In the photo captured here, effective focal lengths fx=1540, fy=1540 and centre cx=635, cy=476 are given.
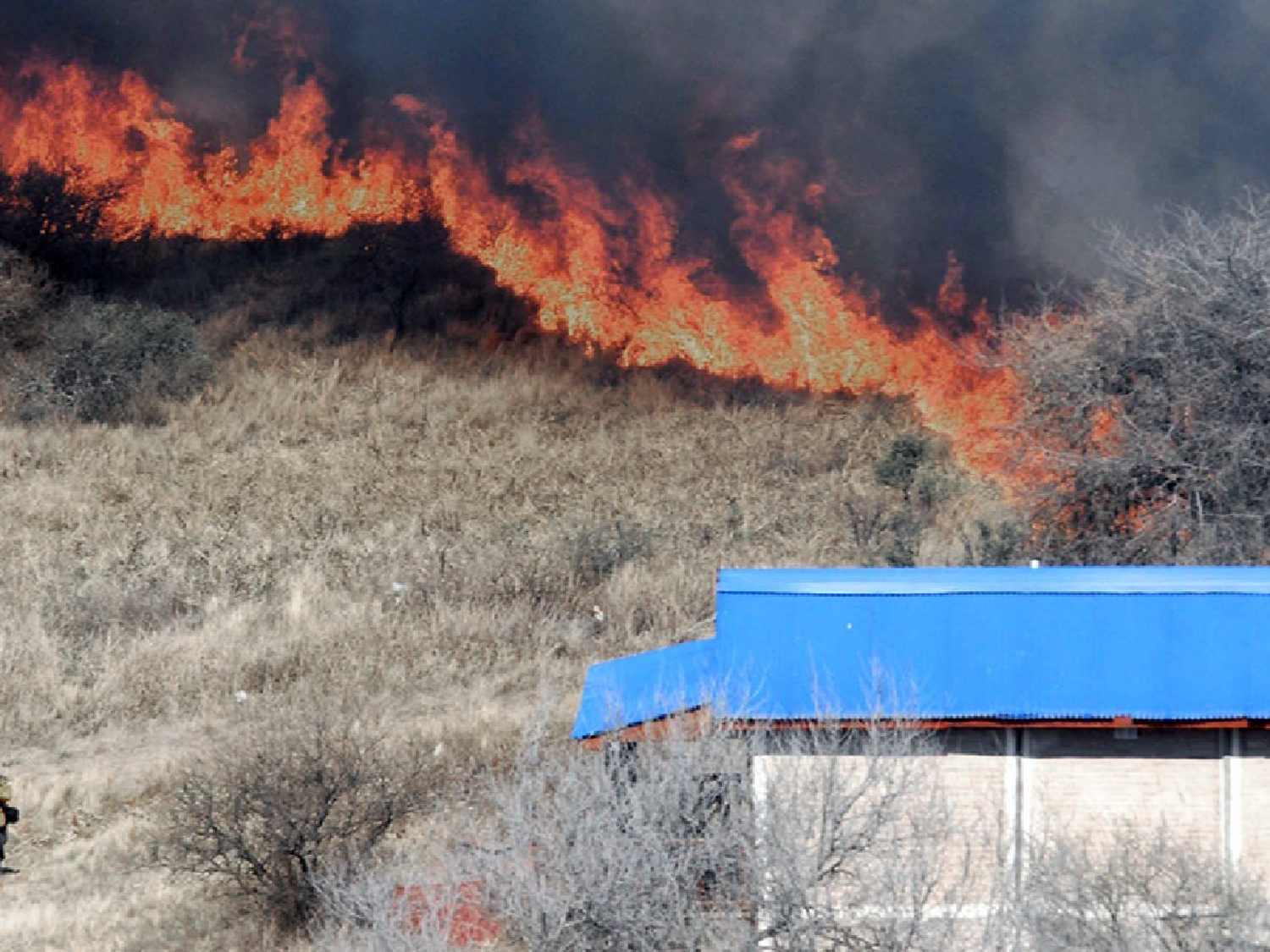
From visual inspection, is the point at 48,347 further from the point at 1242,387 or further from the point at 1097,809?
the point at 1097,809

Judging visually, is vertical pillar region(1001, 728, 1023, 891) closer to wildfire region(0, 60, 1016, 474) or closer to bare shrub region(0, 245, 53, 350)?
wildfire region(0, 60, 1016, 474)

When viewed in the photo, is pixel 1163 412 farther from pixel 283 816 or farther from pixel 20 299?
pixel 20 299

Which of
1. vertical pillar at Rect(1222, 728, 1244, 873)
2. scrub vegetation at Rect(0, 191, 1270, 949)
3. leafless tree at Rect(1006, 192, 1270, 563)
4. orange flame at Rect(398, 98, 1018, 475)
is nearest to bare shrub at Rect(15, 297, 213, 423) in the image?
scrub vegetation at Rect(0, 191, 1270, 949)

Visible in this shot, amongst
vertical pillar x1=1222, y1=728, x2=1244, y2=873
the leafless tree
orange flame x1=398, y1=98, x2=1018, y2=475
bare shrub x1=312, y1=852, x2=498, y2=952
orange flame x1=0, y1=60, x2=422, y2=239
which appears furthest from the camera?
orange flame x1=0, y1=60, x2=422, y2=239

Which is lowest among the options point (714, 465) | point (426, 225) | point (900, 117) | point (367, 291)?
point (714, 465)

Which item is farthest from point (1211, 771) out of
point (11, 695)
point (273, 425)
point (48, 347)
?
point (48, 347)

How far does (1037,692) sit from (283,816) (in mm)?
5697

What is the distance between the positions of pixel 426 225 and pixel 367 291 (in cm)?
270

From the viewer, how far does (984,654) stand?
10.5m

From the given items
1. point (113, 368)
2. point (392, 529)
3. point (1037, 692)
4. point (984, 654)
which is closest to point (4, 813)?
point (984, 654)

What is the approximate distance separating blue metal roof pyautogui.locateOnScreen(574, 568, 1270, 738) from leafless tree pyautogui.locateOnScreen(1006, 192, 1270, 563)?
612 cm

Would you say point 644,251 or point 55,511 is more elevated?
point 644,251

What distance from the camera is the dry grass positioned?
14430mm

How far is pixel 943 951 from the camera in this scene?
790 cm
